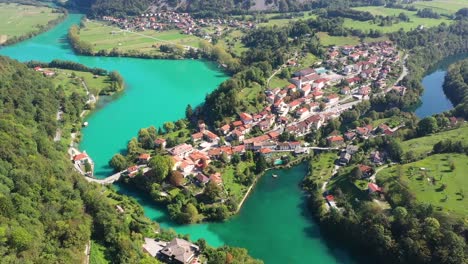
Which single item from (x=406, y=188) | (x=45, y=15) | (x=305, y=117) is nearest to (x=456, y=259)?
(x=406, y=188)

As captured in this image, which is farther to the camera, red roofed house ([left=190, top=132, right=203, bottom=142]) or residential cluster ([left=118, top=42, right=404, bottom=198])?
red roofed house ([left=190, top=132, right=203, bottom=142])

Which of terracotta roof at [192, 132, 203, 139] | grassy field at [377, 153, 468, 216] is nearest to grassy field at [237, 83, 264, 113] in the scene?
terracotta roof at [192, 132, 203, 139]

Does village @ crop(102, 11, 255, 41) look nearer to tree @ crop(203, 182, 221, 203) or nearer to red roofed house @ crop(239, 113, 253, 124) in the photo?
red roofed house @ crop(239, 113, 253, 124)

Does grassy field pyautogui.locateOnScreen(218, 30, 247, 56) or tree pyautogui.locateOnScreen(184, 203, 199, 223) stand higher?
grassy field pyautogui.locateOnScreen(218, 30, 247, 56)

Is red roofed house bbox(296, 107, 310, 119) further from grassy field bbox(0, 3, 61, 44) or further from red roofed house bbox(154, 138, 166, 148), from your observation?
grassy field bbox(0, 3, 61, 44)

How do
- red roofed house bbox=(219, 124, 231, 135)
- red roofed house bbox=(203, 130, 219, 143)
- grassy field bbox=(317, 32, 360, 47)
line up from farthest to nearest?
grassy field bbox=(317, 32, 360, 47), red roofed house bbox=(219, 124, 231, 135), red roofed house bbox=(203, 130, 219, 143)

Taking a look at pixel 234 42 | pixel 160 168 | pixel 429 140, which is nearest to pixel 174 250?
→ pixel 160 168

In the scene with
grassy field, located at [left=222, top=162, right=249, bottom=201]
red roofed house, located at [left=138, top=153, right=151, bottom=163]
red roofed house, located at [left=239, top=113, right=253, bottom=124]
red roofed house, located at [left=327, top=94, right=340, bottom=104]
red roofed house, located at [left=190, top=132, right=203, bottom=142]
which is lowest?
grassy field, located at [left=222, top=162, right=249, bottom=201]

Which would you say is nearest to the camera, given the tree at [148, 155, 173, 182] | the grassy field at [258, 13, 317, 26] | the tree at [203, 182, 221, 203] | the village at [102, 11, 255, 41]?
the tree at [203, 182, 221, 203]
